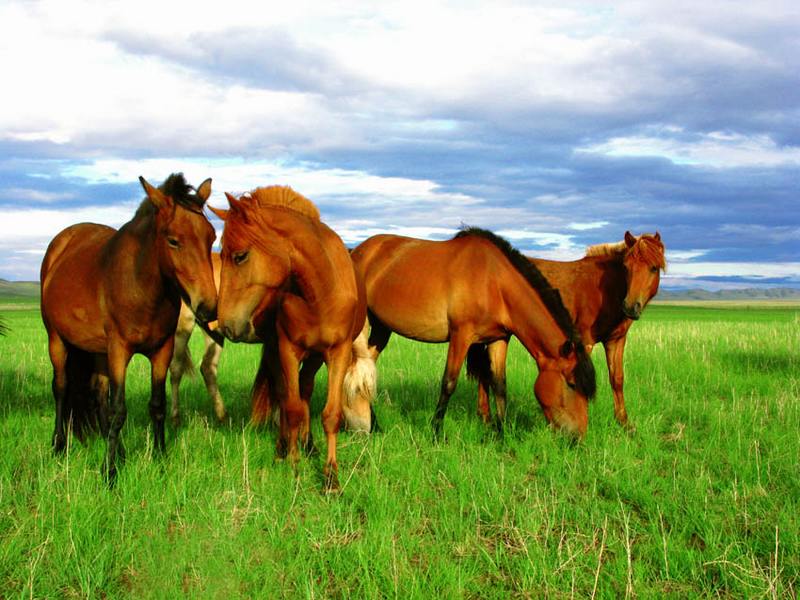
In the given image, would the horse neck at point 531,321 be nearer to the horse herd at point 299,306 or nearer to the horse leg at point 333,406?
the horse herd at point 299,306

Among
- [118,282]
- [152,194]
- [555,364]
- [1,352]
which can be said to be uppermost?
[152,194]

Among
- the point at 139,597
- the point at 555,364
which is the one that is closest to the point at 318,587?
the point at 139,597

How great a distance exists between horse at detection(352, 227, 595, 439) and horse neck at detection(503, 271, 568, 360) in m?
0.01

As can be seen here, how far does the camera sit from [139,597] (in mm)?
3525

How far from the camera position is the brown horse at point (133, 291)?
16.2 feet

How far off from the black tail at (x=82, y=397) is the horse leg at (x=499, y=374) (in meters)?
4.45

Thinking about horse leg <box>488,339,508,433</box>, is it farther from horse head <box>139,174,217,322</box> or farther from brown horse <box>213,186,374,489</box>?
horse head <box>139,174,217,322</box>

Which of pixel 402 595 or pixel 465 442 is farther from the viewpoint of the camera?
pixel 465 442

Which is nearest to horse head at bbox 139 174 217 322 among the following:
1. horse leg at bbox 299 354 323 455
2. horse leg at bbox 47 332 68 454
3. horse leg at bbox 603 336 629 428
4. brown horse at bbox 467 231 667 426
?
horse leg at bbox 299 354 323 455

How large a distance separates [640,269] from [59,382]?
273 inches

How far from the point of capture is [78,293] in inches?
233

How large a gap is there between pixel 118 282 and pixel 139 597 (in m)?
2.76

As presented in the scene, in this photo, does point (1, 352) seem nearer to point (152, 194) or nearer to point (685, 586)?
point (152, 194)

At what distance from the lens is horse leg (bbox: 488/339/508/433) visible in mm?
7673
